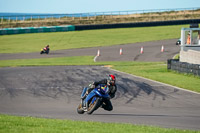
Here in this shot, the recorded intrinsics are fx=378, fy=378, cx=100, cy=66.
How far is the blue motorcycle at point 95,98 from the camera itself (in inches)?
501

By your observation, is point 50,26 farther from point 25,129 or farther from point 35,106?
point 25,129

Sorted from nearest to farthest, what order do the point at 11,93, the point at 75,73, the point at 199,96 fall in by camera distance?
the point at 199,96
the point at 11,93
the point at 75,73

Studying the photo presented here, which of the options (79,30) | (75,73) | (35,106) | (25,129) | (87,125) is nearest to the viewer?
(25,129)

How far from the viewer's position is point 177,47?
153 ft

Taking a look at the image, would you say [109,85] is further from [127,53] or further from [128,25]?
[128,25]

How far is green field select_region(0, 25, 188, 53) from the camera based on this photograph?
52.7 metres

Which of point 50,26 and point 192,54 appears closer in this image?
point 192,54

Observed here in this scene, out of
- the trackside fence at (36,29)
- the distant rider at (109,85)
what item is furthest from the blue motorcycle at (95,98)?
the trackside fence at (36,29)

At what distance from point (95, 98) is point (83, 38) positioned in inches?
1843

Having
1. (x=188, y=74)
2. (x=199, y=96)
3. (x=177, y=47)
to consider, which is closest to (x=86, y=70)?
(x=188, y=74)

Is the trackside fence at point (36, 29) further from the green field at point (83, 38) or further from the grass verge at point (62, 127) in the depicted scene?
the grass verge at point (62, 127)

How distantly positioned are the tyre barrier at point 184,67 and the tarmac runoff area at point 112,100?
10.8ft

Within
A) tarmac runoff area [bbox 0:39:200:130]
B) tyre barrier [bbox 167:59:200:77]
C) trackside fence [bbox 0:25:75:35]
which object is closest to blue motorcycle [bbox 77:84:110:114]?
tarmac runoff area [bbox 0:39:200:130]

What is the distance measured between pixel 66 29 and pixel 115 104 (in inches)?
2073
